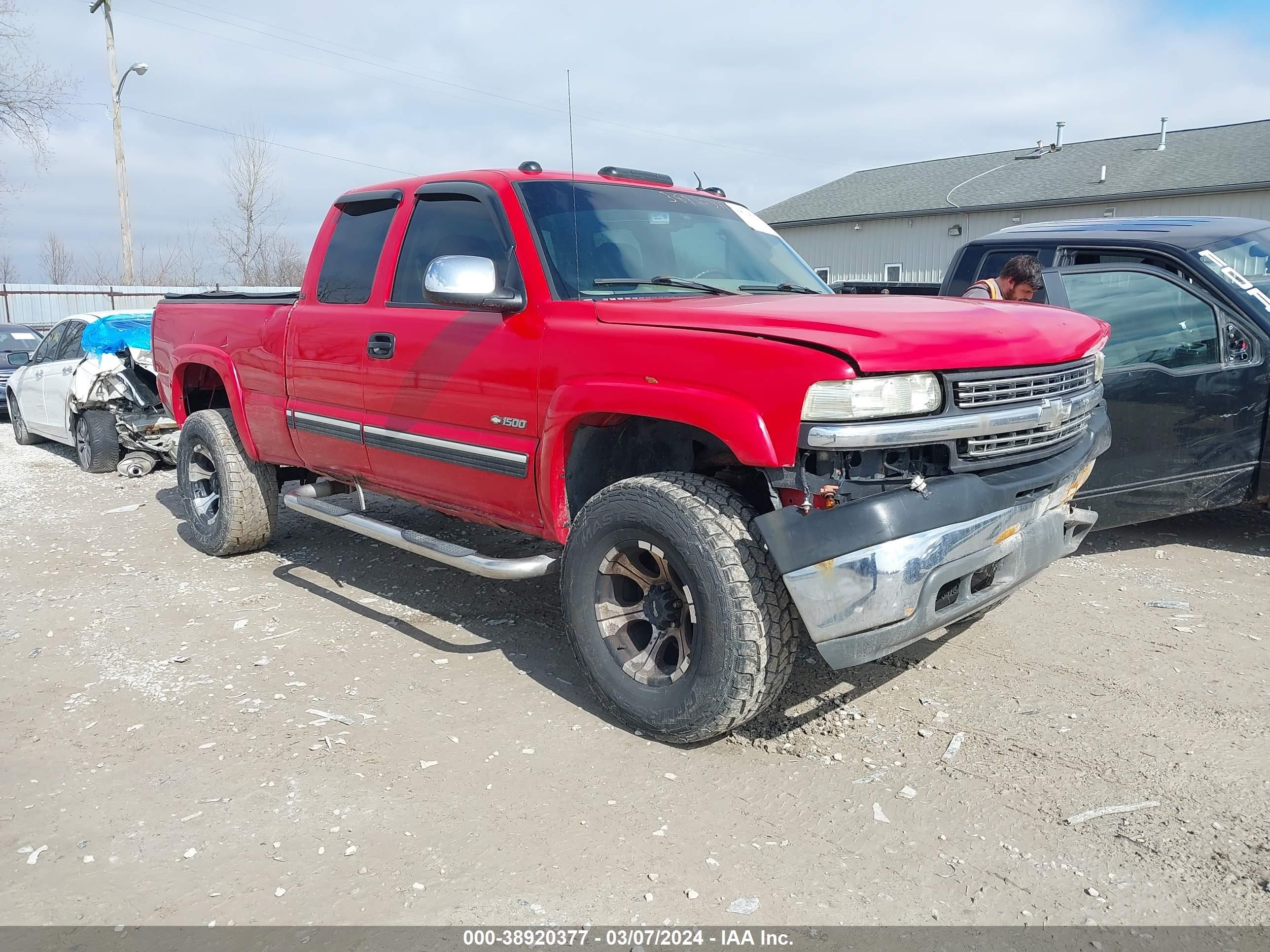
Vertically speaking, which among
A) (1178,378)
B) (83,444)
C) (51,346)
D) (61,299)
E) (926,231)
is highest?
(926,231)

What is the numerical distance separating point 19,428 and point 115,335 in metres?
3.08

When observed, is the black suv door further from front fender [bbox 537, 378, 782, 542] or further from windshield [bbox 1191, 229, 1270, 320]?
front fender [bbox 537, 378, 782, 542]

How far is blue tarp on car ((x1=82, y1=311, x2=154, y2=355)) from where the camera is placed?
989cm

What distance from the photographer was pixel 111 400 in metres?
9.73

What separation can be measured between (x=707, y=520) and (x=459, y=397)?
1.41m

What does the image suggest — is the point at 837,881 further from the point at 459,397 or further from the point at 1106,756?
the point at 459,397

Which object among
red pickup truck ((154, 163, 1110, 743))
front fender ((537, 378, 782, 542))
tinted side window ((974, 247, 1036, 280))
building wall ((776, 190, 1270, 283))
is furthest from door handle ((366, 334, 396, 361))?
building wall ((776, 190, 1270, 283))

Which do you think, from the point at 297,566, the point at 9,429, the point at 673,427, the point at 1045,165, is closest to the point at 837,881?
the point at 673,427

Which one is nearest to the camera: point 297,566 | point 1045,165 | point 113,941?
point 113,941

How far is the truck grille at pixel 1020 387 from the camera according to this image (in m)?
3.02

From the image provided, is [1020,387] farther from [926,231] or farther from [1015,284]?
[926,231]

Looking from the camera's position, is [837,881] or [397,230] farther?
[397,230]

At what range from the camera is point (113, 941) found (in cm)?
244

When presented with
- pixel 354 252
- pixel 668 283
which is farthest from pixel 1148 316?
pixel 354 252
